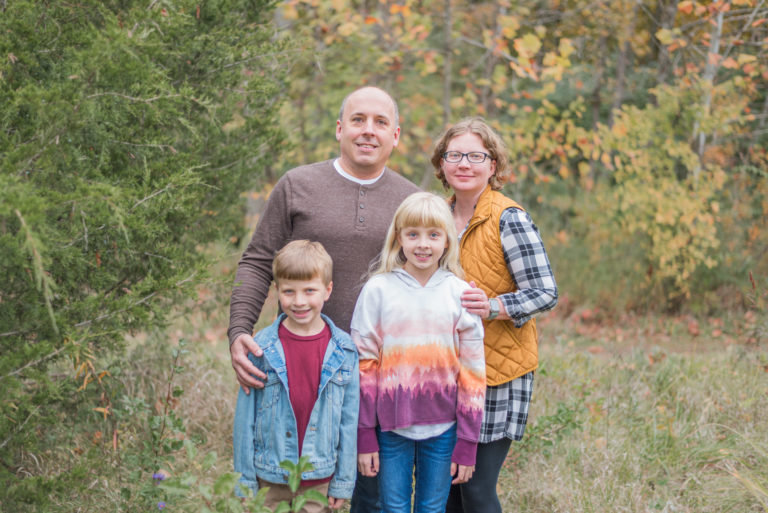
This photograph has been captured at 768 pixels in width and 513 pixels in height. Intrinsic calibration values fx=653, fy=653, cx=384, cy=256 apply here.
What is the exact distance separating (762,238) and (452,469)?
21.6ft

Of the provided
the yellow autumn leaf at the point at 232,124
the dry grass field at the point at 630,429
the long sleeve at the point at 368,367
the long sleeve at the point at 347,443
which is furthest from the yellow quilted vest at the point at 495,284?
the yellow autumn leaf at the point at 232,124

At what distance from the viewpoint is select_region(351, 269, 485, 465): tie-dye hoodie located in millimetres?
2371

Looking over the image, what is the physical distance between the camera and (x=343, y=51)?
7234 millimetres

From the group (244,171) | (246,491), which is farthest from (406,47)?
(246,491)

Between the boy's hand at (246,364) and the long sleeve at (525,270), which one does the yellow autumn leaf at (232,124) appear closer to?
the boy's hand at (246,364)

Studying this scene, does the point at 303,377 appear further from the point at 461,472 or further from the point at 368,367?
the point at 461,472

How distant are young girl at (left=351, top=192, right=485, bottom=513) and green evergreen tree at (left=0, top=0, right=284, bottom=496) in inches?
29.0

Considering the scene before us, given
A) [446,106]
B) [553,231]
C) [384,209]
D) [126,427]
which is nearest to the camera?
[384,209]

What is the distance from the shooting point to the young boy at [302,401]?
2334 millimetres

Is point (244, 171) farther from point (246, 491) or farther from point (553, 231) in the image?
point (553, 231)

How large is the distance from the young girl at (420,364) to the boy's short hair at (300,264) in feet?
0.65

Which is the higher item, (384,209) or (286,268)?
(384,209)

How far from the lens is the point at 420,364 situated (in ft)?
7.82

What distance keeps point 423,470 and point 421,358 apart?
45 cm
